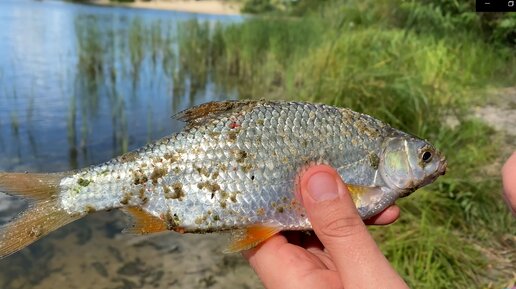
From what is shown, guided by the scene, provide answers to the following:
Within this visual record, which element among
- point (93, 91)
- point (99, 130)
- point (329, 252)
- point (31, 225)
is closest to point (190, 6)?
point (93, 91)

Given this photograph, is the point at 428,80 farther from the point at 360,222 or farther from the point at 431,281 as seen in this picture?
the point at 360,222

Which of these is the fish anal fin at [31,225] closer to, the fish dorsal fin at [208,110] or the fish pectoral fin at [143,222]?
the fish pectoral fin at [143,222]

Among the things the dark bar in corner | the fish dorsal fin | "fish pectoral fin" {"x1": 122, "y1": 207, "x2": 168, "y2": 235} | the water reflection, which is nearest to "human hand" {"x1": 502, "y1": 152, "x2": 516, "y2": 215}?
the fish dorsal fin

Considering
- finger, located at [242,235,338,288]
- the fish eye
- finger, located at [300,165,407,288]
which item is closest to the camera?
finger, located at [300,165,407,288]

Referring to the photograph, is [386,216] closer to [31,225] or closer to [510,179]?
[510,179]

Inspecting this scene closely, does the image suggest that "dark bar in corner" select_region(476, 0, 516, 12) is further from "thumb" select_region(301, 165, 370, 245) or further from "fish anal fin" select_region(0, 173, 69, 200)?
"fish anal fin" select_region(0, 173, 69, 200)

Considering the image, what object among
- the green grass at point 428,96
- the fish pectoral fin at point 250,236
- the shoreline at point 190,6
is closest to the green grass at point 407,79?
the green grass at point 428,96
